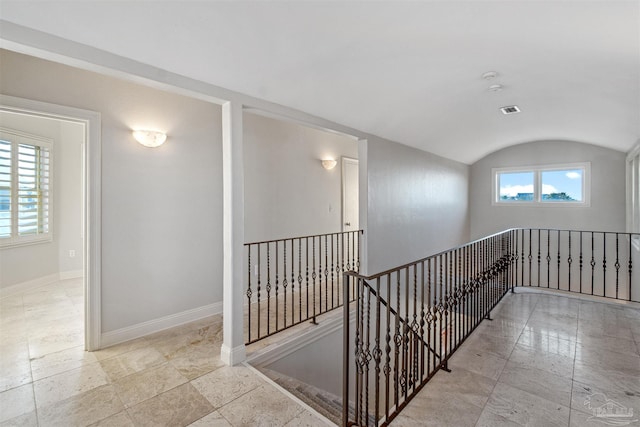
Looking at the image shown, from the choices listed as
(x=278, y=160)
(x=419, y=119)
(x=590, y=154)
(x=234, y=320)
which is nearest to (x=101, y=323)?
(x=234, y=320)

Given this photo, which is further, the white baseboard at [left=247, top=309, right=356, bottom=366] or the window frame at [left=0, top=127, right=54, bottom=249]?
the window frame at [left=0, top=127, right=54, bottom=249]

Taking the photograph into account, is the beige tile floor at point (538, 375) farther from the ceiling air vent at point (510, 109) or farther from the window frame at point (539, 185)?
the window frame at point (539, 185)

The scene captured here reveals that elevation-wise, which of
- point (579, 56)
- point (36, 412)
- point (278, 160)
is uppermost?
point (579, 56)

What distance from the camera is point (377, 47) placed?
2.39 meters

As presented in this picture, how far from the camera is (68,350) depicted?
2803mm

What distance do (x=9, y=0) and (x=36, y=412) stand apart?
2407 mm

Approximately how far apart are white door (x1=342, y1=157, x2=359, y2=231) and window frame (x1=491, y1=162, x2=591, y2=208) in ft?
12.6

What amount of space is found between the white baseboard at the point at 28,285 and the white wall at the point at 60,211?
0.11 ft

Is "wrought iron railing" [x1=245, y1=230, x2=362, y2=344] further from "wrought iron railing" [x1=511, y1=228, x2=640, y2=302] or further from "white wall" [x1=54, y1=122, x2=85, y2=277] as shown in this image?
"wrought iron railing" [x1=511, y1=228, x2=640, y2=302]

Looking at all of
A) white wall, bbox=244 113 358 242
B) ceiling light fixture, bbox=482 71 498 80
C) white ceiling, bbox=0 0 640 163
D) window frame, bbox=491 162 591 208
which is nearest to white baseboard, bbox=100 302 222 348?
white wall, bbox=244 113 358 242

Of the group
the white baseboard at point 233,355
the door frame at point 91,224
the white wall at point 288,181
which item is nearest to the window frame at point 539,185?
the white wall at point 288,181

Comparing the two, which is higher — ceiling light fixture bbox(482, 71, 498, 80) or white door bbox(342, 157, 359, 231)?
ceiling light fixture bbox(482, 71, 498, 80)

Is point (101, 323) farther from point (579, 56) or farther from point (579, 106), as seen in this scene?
point (579, 106)

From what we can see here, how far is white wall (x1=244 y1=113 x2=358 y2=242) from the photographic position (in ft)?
13.6
